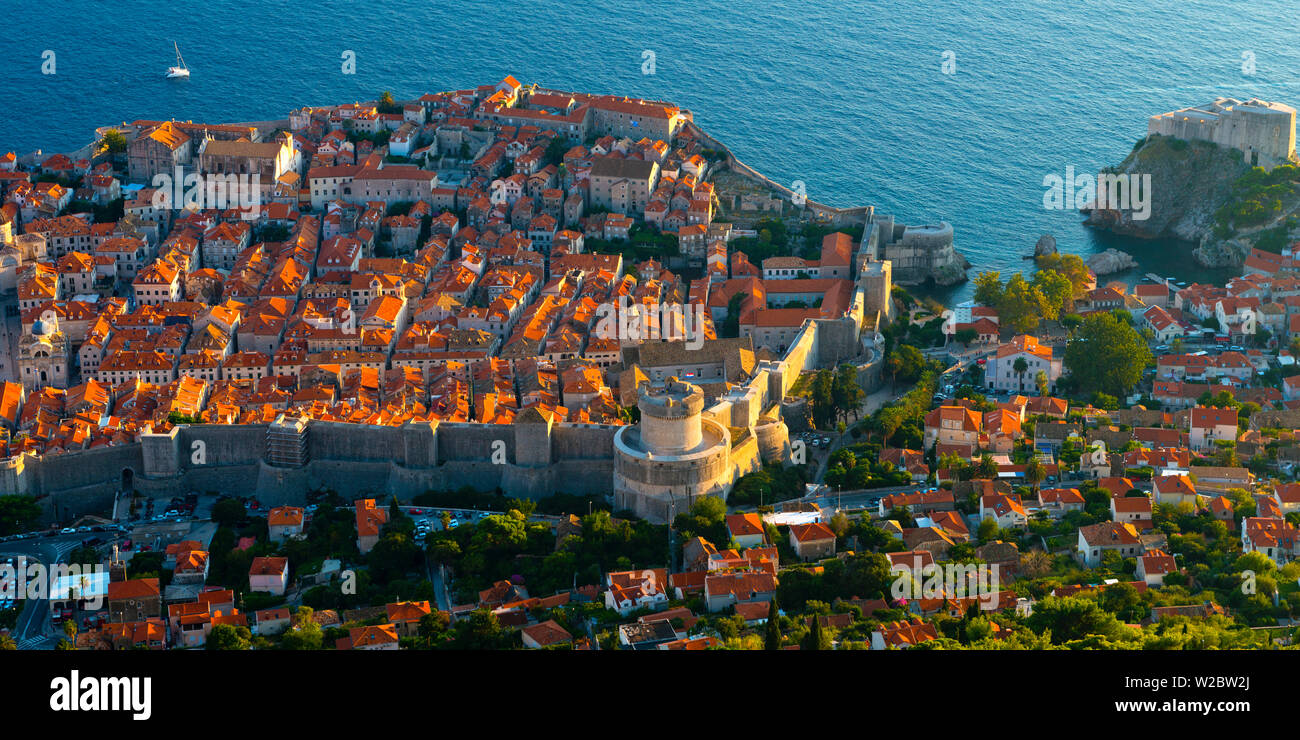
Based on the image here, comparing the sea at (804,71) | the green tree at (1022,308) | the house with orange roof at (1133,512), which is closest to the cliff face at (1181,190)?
the sea at (804,71)

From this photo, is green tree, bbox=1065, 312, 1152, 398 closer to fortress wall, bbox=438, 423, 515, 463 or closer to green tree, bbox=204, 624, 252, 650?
fortress wall, bbox=438, 423, 515, 463

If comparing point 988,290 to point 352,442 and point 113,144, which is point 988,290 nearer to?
point 352,442

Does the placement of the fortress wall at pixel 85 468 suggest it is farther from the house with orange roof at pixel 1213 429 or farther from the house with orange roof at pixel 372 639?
the house with orange roof at pixel 1213 429

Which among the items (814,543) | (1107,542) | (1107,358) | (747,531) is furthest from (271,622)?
(1107,358)
